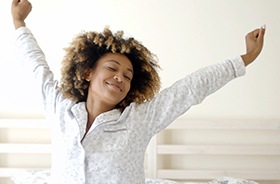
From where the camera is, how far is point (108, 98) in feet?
3.92

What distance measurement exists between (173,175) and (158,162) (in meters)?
0.12

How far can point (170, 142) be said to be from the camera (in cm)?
232

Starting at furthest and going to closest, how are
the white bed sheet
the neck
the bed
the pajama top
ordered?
the bed < the white bed sheet < the neck < the pajama top

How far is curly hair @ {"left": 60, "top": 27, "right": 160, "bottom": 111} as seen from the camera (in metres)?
1.27

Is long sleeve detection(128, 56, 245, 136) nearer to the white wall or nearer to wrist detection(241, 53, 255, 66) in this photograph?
wrist detection(241, 53, 255, 66)

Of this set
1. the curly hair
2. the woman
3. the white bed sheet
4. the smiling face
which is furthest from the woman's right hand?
the white bed sheet

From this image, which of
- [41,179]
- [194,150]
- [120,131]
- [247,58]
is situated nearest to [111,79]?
[120,131]

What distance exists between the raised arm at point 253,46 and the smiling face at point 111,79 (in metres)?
0.35

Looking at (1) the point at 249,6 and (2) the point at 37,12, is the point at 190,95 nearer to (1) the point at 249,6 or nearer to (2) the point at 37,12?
(1) the point at 249,6

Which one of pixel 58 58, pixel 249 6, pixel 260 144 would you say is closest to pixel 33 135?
pixel 58 58

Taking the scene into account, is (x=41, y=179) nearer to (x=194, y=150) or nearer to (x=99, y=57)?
(x=194, y=150)

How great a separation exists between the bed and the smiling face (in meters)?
1.04

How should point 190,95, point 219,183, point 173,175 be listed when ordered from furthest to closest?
point 173,175 < point 219,183 < point 190,95

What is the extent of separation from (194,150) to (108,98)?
1.15 m
